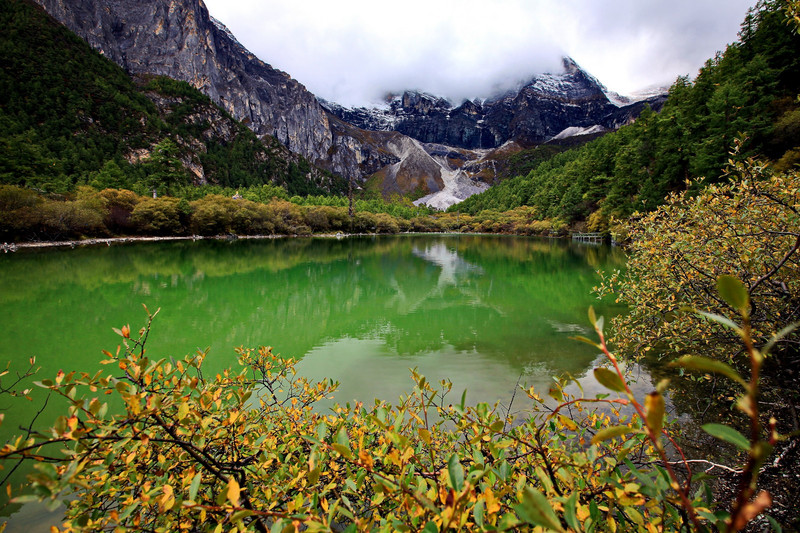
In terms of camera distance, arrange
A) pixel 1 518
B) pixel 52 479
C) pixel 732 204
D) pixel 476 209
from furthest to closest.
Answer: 1. pixel 476 209
2. pixel 732 204
3. pixel 1 518
4. pixel 52 479

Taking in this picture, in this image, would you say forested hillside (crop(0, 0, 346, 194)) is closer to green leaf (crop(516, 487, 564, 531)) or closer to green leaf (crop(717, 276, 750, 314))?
green leaf (crop(516, 487, 564, 531))

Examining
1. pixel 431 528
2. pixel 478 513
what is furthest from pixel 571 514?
pixel 431 528

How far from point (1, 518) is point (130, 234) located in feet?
161

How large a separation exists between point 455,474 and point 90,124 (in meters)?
109

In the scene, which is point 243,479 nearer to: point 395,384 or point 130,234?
point 395,384

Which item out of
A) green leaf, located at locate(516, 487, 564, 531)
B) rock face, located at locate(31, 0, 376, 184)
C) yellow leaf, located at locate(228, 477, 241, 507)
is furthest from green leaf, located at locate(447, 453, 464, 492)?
rock face, located at locate(31, 0, 376, 184)

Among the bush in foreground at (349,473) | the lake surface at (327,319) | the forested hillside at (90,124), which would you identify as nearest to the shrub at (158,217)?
the forested hillside at (90,124)

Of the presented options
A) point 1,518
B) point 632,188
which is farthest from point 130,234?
point 632,188

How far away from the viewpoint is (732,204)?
17.2 feet

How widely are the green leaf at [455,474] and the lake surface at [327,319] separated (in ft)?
18.4

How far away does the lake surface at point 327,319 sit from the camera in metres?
7.87

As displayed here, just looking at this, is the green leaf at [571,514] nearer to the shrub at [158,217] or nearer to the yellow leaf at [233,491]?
the yellow leaf at [233,491]

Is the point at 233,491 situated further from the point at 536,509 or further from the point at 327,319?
the point at 327,319

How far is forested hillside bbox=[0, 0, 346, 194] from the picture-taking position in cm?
5456
